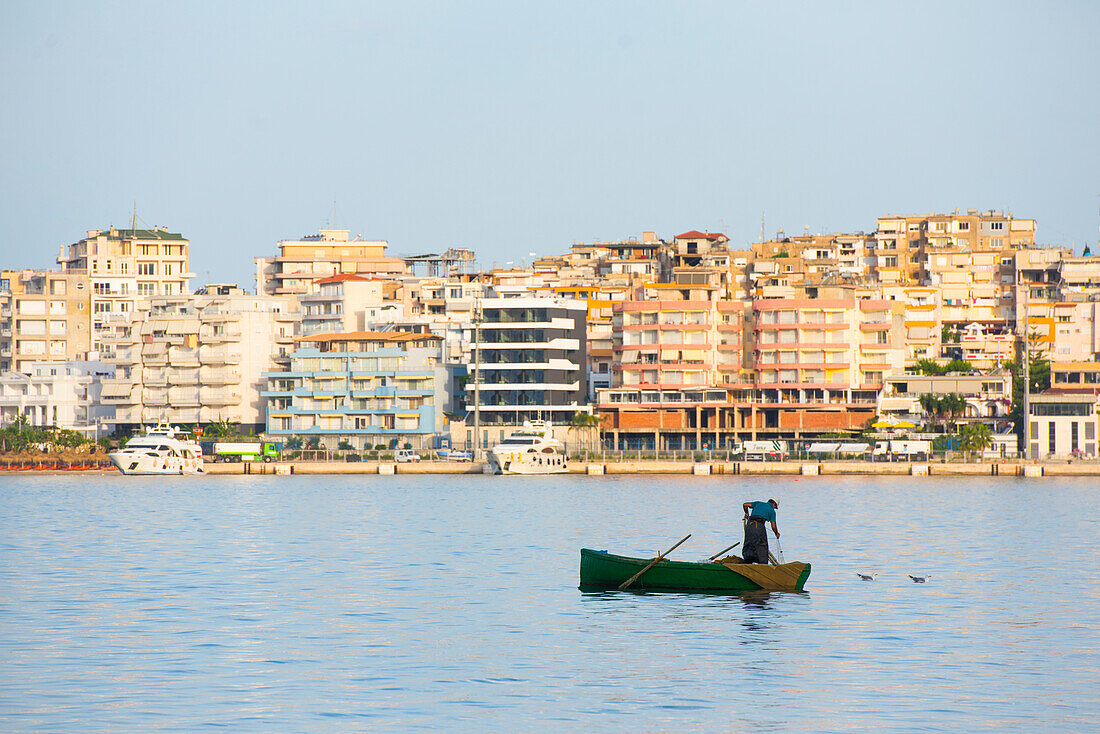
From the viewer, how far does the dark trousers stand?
A: 37.2 m

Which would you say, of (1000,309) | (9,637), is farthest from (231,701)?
(1000,309)

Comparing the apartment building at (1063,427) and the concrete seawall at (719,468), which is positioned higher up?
the apartment building at (1063,427)

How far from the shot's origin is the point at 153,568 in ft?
155

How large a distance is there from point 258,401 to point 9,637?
113m

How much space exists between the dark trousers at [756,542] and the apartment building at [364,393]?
317 ft

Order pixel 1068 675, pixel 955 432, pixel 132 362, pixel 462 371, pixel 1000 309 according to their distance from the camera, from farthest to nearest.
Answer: pixel 1000 309 → pixel 132 362 → pixel 462 371 → pixel 955 432 → pixel 1068 675

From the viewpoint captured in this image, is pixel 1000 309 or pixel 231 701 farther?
pixel 1000 309

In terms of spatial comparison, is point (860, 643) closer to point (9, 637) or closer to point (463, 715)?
point (463, 715)

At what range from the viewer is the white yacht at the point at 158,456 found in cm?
12312

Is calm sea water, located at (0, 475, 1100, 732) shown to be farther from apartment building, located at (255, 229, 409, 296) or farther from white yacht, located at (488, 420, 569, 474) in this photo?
apartment building, located at (255, 229, 409, 296)

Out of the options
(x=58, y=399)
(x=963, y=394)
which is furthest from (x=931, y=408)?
(x=58, y=399)

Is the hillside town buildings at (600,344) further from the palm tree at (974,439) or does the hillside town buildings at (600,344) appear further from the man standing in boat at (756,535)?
the man standing in boat at (756,535)

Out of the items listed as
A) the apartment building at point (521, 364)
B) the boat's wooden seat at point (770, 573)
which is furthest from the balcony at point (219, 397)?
the boat's wooden seat at point (770, 573)

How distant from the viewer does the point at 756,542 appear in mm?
37344
